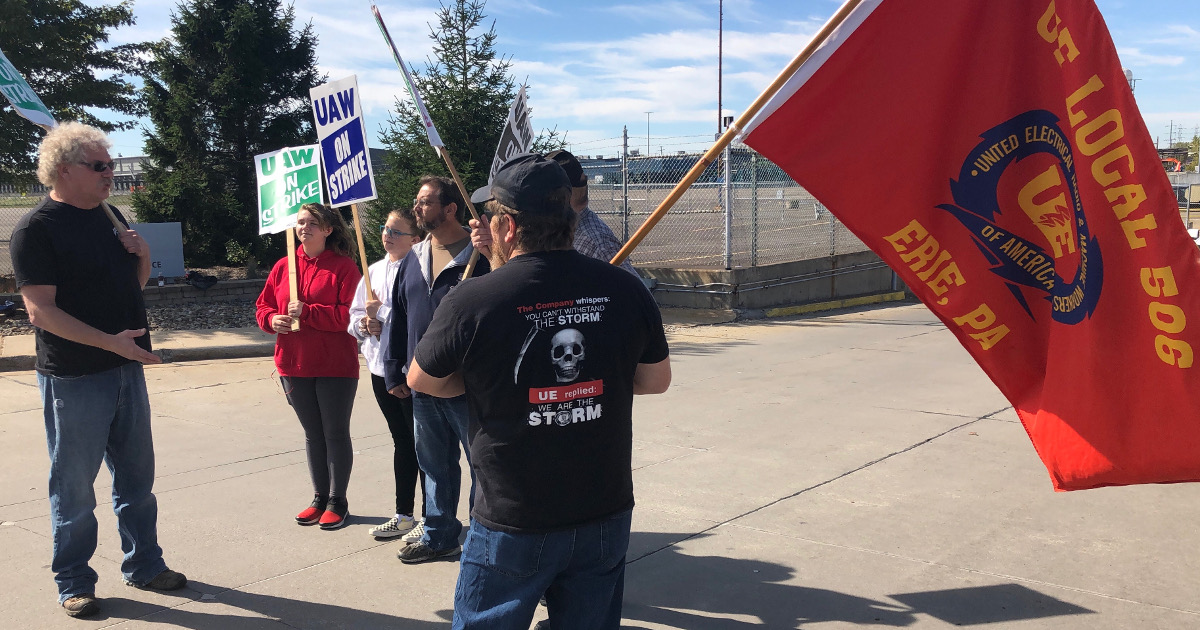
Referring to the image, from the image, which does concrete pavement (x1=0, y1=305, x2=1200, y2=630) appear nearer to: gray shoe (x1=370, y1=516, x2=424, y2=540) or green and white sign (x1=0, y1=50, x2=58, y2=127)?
gray shoe (x1=370, y1=516, x2=424, y2=540)

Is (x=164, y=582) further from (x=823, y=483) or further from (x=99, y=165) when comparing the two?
(x=823, y=483)

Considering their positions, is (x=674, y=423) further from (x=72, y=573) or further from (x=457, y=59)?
(x=457, y=59)

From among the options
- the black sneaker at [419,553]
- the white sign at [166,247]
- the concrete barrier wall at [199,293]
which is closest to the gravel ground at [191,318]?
the concrete barrier wall at [199,293]

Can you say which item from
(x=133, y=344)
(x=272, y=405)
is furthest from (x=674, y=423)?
(x=133, y=344)

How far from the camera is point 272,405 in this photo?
337 inches

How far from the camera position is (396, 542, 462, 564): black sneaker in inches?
184

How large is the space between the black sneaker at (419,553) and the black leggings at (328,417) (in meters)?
0.77

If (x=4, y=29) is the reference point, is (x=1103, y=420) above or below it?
below

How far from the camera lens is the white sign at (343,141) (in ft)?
18.2

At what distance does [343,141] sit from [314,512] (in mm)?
2147

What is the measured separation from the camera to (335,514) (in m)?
5.24

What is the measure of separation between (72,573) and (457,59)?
390 inches

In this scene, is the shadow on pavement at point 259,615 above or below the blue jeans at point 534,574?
below

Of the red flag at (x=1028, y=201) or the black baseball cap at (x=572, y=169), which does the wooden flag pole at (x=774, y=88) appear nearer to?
the red flag at (x=1028, y=201)
